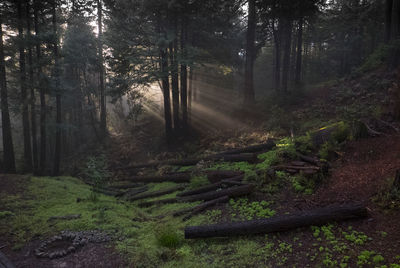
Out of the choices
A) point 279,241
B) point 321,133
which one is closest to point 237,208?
point 279,241

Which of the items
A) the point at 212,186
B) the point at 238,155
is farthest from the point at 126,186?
the point at 238,155

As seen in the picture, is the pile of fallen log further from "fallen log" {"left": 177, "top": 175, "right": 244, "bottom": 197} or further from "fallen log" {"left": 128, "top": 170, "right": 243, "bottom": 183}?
"fallen log" {"left": 177, "top": 175, "right": 244, "bottom": 197}

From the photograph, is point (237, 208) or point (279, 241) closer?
point (279, 241)

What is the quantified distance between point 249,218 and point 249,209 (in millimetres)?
432

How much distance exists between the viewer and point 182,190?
1022cm

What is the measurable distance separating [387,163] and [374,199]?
166 cm

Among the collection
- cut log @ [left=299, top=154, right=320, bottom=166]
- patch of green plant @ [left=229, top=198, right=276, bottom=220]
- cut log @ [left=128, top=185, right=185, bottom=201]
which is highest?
A: cut log @ [left=299, top=154, right=320, bottom=166]

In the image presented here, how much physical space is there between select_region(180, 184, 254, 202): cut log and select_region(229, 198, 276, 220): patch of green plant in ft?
0.85

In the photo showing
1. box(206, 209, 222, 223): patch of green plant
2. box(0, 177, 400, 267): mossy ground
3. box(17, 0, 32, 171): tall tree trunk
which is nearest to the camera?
box(0, 177, 400, 267): mossy ground

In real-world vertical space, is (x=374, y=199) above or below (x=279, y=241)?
above

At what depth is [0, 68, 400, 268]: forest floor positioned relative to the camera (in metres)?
4.56

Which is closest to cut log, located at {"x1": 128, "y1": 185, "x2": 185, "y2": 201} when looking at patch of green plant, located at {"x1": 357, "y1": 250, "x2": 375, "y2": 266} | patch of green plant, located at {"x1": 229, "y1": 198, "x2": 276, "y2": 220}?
patch of green plant, located at {"x1": 229, "y1": 198, "x2": 276, "y2": 220}

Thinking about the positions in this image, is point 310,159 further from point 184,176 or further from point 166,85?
point 166,85

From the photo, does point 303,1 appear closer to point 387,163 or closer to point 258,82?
point 387,163
